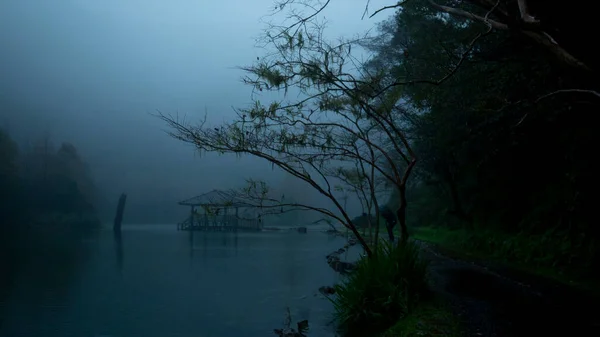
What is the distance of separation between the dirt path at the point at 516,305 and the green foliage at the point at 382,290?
674mm

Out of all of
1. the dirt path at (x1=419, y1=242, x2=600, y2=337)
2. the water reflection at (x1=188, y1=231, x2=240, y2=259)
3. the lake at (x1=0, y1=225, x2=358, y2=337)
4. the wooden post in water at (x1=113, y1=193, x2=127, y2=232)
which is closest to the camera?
the dirt path at (x1=419, y1=242, x2=600, y2=337)

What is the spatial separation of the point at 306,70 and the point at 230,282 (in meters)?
9.75

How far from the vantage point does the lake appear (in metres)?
9.58

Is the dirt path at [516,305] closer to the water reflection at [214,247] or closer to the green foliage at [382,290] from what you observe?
the green foliage at [382,290]

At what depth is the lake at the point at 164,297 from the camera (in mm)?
9578

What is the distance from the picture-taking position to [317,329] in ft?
28.6

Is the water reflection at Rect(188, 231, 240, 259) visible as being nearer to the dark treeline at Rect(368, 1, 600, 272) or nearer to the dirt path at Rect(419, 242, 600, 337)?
the dark treeline at Rect(368, 1, 600, 272)

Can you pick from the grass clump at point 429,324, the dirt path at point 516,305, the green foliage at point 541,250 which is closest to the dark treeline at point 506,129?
the green foliage at point 541,250

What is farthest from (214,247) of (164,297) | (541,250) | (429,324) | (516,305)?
(429,324)

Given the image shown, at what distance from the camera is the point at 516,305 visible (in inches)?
282

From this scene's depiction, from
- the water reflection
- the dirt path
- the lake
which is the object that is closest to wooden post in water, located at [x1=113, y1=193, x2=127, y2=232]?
the water reflection

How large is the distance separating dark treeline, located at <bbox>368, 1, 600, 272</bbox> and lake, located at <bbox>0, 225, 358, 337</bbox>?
5191 millimetres

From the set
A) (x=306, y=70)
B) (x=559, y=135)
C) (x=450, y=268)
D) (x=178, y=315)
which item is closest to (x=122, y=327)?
(x=178, y=315)

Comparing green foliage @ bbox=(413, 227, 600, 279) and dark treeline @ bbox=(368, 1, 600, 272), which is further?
green foliage @ bbox=(413, 227, 600, 279)
